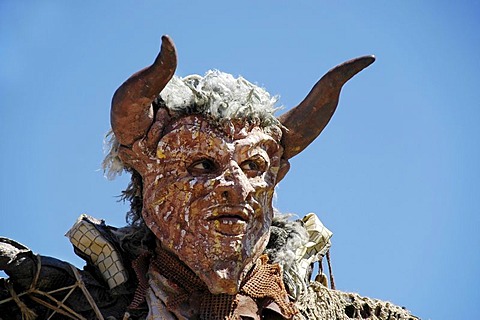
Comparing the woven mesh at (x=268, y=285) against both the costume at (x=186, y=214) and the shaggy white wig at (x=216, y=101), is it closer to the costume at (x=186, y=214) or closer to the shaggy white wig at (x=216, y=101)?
the costume at (x=186, y=214)

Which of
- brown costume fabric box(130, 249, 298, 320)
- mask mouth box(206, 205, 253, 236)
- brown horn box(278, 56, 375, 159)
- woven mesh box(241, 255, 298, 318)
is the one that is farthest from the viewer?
brown horn box(278, 56, 375, 159)

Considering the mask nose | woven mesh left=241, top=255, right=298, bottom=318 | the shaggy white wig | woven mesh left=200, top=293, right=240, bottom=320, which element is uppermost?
the shaggy white wig

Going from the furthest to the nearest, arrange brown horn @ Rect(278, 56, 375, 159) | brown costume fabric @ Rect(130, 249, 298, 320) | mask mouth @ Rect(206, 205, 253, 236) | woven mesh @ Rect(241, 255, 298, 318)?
brown horn @ Rect(278, 56, 375, 159)
woven mesh @ Rect(241, 255, 298, 318)
brown costume fabric @ Rect(130, 249, 298, 320)
mask mouth @ Rect(206, 205, 253, 236)

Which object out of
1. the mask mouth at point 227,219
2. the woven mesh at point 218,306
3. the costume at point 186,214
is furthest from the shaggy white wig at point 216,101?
the woven mesh at point 218,306

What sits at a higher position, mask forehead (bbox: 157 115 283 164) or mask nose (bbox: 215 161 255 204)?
mask forehead (bbox: 157 115 283 164)

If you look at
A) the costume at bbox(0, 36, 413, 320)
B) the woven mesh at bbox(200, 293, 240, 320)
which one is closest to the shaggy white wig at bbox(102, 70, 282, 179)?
the costume at bbox(0, 36, 413, 320)

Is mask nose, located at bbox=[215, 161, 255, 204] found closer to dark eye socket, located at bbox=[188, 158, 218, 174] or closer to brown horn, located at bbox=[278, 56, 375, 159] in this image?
dark eye socket, located at bbox=[188, 158, 218, 174]

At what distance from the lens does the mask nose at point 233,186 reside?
9.15 meters

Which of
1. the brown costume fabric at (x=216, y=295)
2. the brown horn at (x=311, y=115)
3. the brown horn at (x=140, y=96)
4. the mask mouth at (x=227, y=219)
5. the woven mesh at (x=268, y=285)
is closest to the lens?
the brown horn at (x=140, y=96)

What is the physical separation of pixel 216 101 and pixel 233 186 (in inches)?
26.6

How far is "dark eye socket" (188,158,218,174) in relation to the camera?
928 centimetres

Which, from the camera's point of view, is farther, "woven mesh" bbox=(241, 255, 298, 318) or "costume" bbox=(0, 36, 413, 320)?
"woven mesh" bbox=(241, 255, 298, 318)

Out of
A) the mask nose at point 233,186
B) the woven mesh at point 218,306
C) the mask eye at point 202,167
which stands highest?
the mask eye at point 202,167

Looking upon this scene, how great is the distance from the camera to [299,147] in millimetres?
9875
